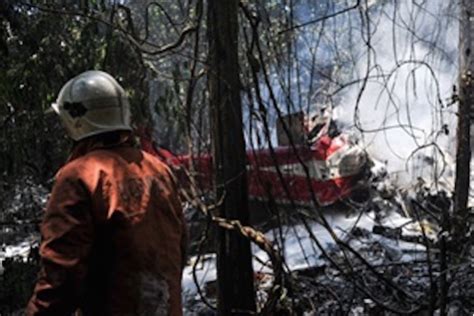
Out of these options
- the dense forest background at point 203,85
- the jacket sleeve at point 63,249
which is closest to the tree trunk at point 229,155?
the dense forest background at point 203,85

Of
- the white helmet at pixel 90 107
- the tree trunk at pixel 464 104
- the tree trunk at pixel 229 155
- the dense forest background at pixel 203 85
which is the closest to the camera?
the white helmet at pixel 90 107

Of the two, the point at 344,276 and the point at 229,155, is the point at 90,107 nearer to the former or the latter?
the point at 229,155

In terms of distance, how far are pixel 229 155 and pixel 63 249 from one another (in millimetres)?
1649

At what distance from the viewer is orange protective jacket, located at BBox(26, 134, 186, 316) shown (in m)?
1.66

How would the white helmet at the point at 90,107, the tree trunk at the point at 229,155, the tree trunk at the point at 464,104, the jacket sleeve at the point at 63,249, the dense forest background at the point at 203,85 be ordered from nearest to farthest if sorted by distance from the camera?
1. the jacket sleeve at the point at 63,249
2. the white helmet at the point at 90,107
3. the tree trunk at the point at 229,155
4. the dense forest background at the point at 203,85
5. the tree trunk at the point at 464,104

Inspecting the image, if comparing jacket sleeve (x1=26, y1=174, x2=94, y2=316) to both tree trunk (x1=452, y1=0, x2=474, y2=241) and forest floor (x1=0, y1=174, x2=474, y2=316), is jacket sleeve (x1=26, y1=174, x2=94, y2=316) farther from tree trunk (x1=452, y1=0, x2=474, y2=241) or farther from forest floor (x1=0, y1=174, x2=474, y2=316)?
tree trunk (x1=452, y1=0, x2=474, y2=241)

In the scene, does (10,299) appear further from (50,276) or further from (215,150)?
(50,276)

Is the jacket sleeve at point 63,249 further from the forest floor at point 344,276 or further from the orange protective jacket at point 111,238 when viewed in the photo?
the forest floor at point 344,276

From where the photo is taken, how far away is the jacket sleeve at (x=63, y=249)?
5.40ft

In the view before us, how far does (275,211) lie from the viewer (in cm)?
350

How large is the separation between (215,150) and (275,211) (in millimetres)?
536

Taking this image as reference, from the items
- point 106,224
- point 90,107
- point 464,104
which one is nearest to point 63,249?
point 106,224

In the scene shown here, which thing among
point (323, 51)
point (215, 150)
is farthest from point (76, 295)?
point (323, 51)

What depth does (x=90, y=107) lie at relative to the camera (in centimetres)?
191
